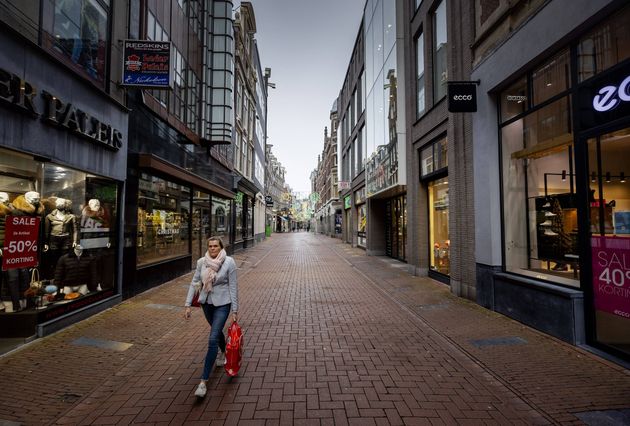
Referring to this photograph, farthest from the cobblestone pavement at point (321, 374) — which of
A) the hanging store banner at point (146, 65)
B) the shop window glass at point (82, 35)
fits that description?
the hanging store banner at point (146, 65)

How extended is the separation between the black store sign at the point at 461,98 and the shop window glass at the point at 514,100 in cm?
64

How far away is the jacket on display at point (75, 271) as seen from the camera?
686cm

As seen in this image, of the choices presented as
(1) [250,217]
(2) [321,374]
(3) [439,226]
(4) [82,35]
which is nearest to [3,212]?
(4) [82,35]

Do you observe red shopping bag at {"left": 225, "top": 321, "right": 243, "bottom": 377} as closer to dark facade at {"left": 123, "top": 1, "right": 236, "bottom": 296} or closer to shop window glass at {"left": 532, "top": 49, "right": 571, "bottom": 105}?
dark facade at {"left": 123, "top": 1, "right": 236, "bottom": 296}

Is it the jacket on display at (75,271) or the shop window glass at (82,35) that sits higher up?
the shop window glass at (82,35)

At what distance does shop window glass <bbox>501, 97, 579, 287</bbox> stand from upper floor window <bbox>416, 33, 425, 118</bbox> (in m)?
5.48

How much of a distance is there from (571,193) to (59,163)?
955cm

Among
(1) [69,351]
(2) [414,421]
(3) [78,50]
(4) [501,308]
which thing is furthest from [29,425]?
(4) [501,308]

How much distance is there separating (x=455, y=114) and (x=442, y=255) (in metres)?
4.68

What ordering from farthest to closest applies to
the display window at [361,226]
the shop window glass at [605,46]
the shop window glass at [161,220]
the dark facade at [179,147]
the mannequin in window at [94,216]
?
the display window at [361,226] → the shop window glass at [161,220] → the dark facade at [179,147] → the mannequin in window at [94,216] → the shop window glass at [605,46]

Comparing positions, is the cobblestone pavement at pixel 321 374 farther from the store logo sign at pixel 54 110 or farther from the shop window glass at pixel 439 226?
the shop window glass at pixel 439 226

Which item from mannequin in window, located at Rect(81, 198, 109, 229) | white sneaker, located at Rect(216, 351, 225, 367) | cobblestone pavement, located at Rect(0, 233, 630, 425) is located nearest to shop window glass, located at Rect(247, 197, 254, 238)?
mannequin in window, located at Rect(81, 198, 109, 229)

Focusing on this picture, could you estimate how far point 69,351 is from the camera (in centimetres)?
536

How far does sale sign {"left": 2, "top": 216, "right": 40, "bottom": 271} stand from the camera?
545 centimetres
